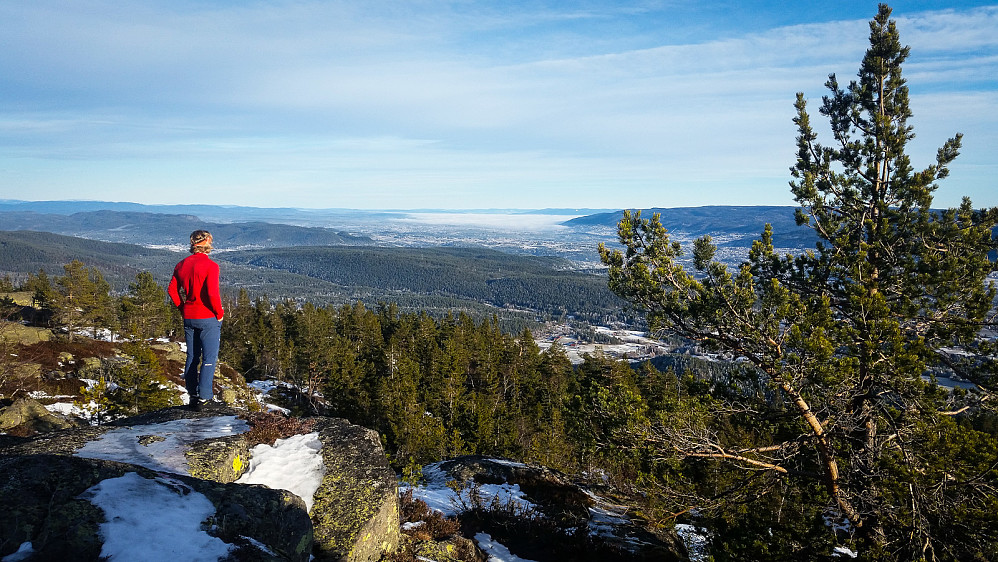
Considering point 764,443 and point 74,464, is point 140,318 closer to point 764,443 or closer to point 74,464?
point 74,464

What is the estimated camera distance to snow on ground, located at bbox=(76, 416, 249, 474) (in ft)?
23.4

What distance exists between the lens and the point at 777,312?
26.6 feet

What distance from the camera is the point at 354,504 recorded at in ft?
25.7

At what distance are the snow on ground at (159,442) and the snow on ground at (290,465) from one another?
763mm

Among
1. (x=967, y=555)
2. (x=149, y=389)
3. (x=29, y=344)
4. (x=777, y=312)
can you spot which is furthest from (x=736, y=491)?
(x=29, y=344)

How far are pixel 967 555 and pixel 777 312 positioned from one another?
14.0 ft

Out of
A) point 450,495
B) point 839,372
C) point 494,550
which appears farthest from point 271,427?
point 839,372

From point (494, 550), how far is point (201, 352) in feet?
24.1

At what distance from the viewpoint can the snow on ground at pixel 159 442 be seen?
7.14 meters

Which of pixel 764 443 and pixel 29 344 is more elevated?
pixel 764 443

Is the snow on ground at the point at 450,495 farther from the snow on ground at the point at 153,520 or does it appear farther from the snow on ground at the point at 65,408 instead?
the snow on ground at the point at 65,408

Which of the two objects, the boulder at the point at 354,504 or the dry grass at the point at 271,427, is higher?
the dry grass at the point at 271,427

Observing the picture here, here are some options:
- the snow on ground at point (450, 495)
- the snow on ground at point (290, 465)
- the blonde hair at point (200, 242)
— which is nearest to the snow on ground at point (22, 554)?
the snow on ground at point (290, 465)

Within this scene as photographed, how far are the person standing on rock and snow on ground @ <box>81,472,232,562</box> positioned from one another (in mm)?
3802
